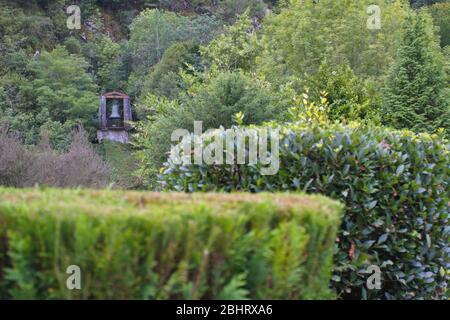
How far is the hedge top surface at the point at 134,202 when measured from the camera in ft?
7.85

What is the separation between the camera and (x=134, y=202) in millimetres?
2729

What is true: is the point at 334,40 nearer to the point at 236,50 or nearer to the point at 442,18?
the point at 236,50

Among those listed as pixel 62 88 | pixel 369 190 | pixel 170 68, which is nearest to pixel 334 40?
pixel 170 68

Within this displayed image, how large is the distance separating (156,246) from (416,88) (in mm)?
14884

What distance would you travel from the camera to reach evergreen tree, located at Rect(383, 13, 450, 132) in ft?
50.5

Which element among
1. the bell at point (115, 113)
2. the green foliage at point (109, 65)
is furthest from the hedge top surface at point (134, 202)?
the green foliage at point (109, 65)

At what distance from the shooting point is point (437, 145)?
492 cm

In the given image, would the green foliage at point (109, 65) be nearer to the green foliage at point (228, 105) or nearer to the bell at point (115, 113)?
the bell at point (115, 113)

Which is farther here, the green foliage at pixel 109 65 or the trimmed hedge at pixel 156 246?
the green foliage at pixel 109 65

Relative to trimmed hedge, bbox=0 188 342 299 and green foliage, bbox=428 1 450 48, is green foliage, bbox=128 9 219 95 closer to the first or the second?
green foliage, bbox=428 1 450 48

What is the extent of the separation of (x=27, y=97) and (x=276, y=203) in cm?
2614

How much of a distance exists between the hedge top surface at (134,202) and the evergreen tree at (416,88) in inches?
526

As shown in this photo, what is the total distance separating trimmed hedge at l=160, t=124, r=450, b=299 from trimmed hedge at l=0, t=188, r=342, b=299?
5.20 ft
